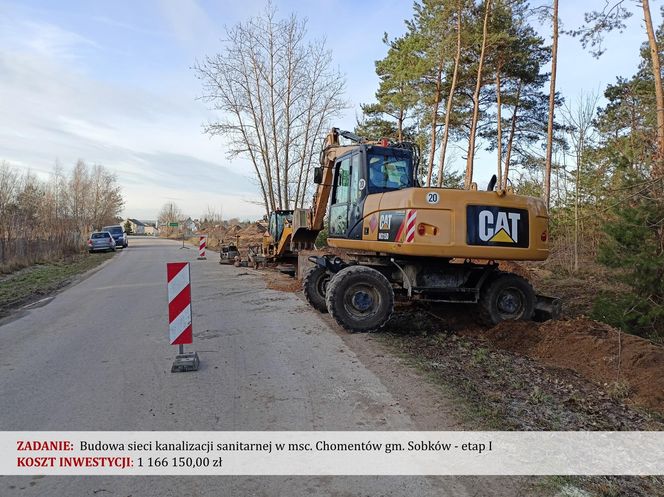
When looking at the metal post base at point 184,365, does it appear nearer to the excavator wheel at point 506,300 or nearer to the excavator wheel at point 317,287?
the excavator wheel at point 317,287

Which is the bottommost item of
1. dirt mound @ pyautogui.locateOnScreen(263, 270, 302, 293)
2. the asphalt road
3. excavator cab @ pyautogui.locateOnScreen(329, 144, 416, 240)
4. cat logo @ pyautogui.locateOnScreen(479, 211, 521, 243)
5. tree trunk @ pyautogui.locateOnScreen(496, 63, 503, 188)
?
the asphalt road

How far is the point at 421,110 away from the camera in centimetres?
2620

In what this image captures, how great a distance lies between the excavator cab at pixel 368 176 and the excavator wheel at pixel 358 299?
1.01 metres

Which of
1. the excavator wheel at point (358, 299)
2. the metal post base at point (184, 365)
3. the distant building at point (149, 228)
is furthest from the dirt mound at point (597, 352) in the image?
the distant building at point (149, 228)

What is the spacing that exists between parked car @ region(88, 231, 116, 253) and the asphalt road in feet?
82.5

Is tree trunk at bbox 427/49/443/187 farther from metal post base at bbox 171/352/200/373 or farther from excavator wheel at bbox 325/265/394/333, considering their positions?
metal post base at bbox 171/352/200/373

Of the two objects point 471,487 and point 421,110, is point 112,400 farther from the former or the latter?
point 421,110

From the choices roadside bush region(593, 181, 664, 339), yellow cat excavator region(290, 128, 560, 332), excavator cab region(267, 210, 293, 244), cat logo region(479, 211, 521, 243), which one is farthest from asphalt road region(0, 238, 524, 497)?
excavator cab region(267, 210, 293, 244)

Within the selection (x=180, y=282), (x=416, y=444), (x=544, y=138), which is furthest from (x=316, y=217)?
(x=544, y=138)

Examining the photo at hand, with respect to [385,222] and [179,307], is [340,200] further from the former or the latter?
[179,307]

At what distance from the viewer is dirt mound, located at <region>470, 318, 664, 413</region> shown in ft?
16.7

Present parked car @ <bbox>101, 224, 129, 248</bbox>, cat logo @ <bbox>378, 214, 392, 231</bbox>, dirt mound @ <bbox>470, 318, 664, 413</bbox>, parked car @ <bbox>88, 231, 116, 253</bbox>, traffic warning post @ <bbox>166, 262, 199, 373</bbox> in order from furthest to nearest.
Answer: parked car @ <bbox>101, 224, 129, 248</bbox> → parked car @ <bbox>88, 231, 116, 253</bbox> → cat logo @ <bbox>378, 214, 392, 231</bbox> → traffic warning post @ <bbox>166, 262, 199, 373</bbox> → dirt mound @ <bbox>470, 318, 664, 413</bbox>

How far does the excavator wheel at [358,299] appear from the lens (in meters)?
7.40

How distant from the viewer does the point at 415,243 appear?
694 centimetres
